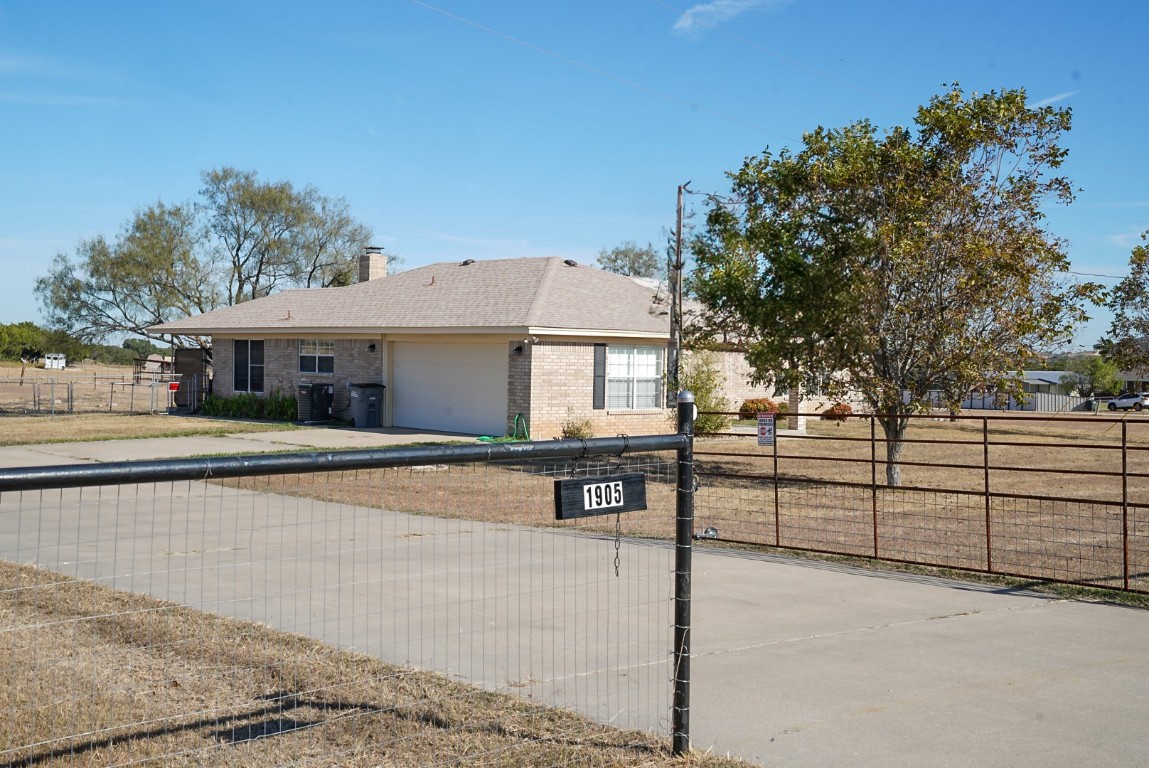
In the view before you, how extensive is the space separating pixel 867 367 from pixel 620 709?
14.3m

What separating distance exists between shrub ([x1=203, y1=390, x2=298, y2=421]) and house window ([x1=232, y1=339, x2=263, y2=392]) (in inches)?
15.6

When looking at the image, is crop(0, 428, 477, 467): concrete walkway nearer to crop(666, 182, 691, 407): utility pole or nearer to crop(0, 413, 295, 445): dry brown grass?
crop(0, 413, 295, 445): dry brown grass

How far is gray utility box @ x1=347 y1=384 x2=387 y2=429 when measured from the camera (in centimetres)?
2908

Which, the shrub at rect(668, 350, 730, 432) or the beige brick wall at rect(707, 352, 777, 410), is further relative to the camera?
the beige brick wall at rect(707, 352, 777, 410)

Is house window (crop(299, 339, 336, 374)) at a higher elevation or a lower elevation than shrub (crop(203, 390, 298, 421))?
higher

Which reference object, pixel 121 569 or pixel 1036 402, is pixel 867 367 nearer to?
pixel 121 569

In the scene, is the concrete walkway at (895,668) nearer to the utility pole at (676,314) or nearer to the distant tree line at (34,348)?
the utility pole at (676,314)

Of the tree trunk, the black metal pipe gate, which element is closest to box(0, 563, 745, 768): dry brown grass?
the black metal pipe gate

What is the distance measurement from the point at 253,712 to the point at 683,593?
98.6 inches

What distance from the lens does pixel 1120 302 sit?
1545 inches

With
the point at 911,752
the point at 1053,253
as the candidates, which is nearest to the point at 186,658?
the point at 911,752

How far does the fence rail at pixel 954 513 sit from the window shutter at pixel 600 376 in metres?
3.78

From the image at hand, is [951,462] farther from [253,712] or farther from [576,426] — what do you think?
[253,712]

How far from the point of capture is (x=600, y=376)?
2778 cm
